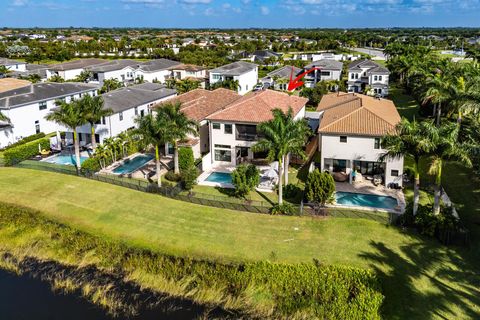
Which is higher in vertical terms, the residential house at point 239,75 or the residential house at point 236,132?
the residential house at point 239,75

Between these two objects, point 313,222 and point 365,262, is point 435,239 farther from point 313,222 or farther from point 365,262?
point 313,222

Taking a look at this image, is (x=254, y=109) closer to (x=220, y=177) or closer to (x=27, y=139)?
(x=220, y=177)

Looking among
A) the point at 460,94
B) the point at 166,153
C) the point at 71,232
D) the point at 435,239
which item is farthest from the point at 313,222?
the point at 460,94

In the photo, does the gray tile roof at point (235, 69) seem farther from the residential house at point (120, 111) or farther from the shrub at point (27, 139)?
the shrub at point (27, 139)

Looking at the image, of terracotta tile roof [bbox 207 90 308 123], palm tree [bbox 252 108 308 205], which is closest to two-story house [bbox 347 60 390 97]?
terracotta tile roof [bbox 207 90 308 123]

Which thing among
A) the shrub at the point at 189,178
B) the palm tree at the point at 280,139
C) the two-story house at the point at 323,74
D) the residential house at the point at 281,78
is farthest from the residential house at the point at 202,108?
the two-story house at the point at 323,74

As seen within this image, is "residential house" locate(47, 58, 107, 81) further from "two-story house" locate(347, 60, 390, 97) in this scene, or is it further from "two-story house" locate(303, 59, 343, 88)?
"two-story house" locate(347, 60, 390, 97)
